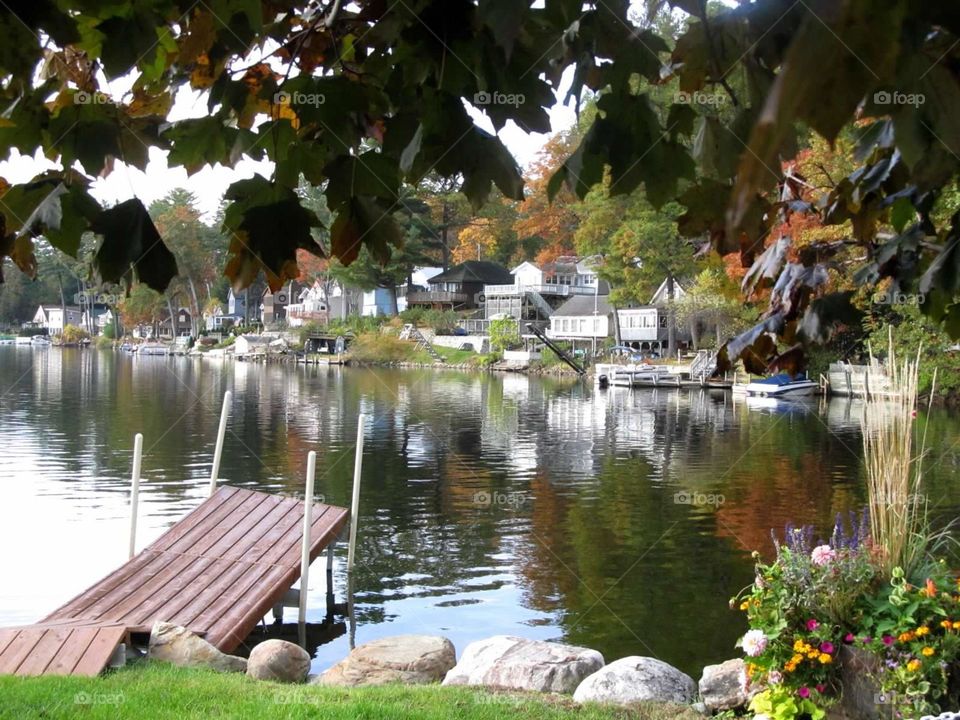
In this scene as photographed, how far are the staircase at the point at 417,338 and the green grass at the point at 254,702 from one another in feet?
217

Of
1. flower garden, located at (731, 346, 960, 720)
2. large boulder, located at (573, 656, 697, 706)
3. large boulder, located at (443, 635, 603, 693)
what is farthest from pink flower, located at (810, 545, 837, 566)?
large boulder, located at (443, 635, 603, 693)

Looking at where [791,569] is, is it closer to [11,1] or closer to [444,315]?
[11,1]

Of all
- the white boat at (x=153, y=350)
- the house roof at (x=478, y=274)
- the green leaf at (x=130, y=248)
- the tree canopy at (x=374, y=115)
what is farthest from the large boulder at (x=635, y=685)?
the white boat at (x=153, y=350)

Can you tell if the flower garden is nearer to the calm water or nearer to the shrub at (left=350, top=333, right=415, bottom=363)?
the calm water

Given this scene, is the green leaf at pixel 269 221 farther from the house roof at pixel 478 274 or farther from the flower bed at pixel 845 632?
the house roof at pixel 478 274

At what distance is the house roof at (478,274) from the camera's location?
3174 inches

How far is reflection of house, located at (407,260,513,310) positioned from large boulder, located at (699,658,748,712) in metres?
72.0

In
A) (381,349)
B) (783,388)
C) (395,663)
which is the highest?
(381,349)

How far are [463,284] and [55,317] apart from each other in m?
75.7

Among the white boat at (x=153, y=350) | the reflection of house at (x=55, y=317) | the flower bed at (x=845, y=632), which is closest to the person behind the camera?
the flower bed at (x=845, y=632)

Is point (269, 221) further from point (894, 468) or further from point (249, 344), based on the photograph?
point (249, 344)

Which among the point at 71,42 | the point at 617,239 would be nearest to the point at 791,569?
the point at 71,42

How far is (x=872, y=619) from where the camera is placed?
5.37 meters

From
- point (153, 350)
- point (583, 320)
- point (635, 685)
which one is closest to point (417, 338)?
point (583, 320)
